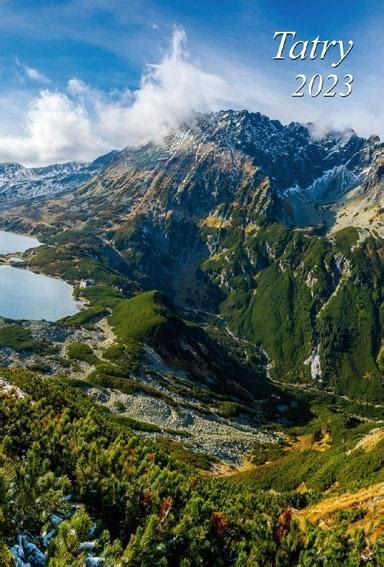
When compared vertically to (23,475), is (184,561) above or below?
below

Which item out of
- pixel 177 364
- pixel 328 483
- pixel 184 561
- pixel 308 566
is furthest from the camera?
pixel 177 364

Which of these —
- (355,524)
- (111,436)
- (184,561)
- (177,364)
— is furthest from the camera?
(177,364)

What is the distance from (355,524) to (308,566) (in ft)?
51.0

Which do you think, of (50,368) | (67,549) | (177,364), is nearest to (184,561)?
(67,549)

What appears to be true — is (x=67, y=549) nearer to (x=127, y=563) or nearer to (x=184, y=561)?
(x=127, y=563)

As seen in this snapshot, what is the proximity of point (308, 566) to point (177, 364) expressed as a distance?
450ft

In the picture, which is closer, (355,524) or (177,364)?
(355,524)

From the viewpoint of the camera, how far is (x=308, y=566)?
2941 centimetres

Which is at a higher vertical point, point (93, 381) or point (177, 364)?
point (177, 364)

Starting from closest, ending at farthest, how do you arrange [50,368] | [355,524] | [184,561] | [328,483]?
1. [184,561]
2. [355,524]
3. [328,483]
4. [50,368]

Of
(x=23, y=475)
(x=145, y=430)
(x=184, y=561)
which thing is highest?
(x=23, y=475)

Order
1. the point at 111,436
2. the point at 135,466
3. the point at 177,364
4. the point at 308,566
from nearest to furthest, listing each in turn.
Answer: the point at 308,566 → the point at 135,466 → the point at 111,436 → the point at 177,364

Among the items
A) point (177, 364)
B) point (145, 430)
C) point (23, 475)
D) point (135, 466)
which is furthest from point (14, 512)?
point (177, 364)

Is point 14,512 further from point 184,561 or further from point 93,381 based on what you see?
point 93,381
